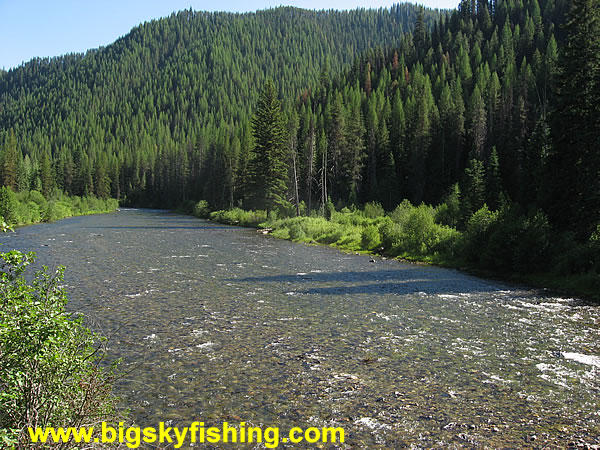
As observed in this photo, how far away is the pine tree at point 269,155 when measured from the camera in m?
65.6

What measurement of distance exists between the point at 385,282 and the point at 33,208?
6861cm

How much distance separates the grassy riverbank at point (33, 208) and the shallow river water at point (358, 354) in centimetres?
2983

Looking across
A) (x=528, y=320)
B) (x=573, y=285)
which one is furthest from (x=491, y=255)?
(x=528, y=320)

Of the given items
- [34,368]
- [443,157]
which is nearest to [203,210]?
[443,157]

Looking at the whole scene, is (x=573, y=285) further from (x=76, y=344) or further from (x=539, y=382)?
(x=76, y=344)

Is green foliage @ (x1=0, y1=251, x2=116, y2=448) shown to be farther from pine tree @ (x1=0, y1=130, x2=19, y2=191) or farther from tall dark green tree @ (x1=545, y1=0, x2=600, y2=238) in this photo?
pine tree @ (x1=0, y1=130, x2=19, y2=191)

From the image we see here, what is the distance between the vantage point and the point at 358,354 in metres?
12.7

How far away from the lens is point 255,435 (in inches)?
332

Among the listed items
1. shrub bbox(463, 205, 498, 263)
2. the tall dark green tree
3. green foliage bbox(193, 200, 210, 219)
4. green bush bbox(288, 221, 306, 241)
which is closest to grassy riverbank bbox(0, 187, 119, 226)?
green foliage bbox(193, 200, 210, 219)

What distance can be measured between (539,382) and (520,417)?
7.29 feet

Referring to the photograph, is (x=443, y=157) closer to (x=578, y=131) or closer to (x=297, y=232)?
(x=297, y=232)

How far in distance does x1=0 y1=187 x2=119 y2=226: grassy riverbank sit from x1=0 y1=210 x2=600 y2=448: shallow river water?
2983 cm

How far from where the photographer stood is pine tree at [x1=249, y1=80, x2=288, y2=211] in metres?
65.6

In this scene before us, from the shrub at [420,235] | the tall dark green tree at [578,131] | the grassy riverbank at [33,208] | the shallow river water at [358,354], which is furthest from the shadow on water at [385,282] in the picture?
the grassy riverbank at [33,208]
